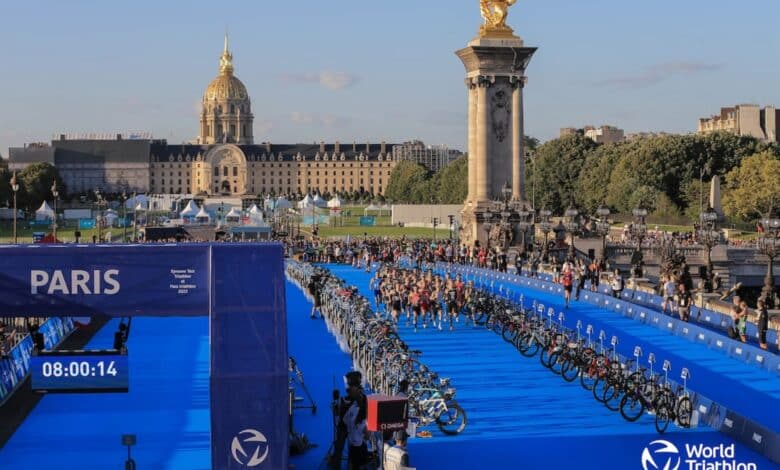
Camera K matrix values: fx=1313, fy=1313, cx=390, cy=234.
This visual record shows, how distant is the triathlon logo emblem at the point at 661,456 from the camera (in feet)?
65.7

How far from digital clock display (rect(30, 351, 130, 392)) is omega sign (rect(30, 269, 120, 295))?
0.95 metres

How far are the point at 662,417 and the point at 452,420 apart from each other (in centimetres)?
357

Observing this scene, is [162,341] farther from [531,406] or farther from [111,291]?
[111,291]

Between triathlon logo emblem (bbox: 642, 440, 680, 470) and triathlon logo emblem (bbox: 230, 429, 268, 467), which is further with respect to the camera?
triathlon logo emblem (bbox: 642, 440, 680, 470)

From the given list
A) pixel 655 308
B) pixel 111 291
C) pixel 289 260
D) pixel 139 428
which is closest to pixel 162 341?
pixel 139 428

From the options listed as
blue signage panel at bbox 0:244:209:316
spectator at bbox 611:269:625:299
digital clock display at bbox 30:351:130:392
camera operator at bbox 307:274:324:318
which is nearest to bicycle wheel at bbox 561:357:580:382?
blue signage panel at bbox 0:244:209:316

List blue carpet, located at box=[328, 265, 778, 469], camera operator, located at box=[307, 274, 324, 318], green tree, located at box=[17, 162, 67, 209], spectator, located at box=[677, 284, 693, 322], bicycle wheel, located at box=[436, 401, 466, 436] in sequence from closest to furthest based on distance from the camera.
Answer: blue carpet, located at box=[328, 265, 778, 469] < bicycle wheel, located at box=[436, 401, 466, 436] < spectator, located at box=[677, 284, 693, 322] < camera operator, located at box=[307, 274, 324, 318] < green tree, located at box=[17, 162, 67, 209]

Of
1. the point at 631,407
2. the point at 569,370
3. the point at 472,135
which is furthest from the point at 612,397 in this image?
the point at 472,135

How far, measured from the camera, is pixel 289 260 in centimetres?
6888

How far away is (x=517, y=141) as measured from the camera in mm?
70750

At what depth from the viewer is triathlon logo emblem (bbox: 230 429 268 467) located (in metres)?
17.1

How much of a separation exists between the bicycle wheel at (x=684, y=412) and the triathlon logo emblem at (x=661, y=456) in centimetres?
115

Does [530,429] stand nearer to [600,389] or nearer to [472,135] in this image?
[600,389]

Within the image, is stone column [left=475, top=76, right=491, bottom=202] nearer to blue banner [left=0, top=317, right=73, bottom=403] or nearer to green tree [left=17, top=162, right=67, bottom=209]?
blue banner [left=0, top=317, right=73, bottom=403]
